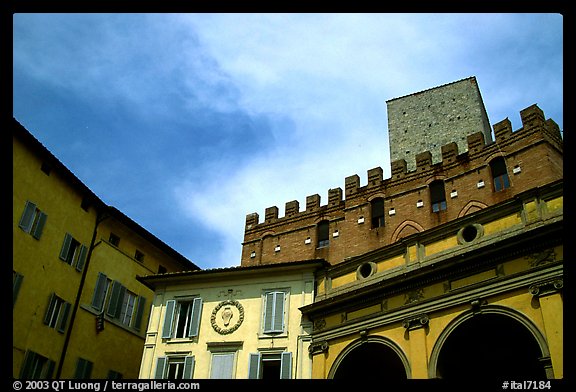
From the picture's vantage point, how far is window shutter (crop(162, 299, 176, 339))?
69.8 feet

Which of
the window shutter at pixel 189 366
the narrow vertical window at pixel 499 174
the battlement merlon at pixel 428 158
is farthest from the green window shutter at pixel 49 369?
the narrow vertical window at pixel 499 174

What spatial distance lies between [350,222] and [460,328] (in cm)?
1443

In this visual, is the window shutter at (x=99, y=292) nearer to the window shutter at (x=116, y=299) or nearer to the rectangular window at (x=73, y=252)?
the window shutter at (x=116, y=299)

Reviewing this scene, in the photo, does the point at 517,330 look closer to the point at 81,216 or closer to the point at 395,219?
the point at 395,219

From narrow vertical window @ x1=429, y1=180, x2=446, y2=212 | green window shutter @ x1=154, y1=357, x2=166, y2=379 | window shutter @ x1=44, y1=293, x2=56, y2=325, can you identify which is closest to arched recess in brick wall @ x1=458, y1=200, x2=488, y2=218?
narrow vertical window @ x1=429, y1=180, x2=446, y2=212

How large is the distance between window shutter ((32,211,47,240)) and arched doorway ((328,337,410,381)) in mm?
12193

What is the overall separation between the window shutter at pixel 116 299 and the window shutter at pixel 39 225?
4678 mm

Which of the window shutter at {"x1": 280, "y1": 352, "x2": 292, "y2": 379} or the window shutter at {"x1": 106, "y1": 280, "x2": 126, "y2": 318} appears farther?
the window shutter at {"x1": 106, "y1": 280, "x2": 126, "y2": 318}

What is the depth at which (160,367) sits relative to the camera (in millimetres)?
20578

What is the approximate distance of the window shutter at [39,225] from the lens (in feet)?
69.5

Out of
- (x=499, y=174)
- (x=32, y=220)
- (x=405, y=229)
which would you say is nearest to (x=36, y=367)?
(x=32, y=220)

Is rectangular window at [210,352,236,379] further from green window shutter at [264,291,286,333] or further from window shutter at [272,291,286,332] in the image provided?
window shutter at [272,291,286,332]

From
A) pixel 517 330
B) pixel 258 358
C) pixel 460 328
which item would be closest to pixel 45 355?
pixel 258 358

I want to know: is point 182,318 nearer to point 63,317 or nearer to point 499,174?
point 63,317
